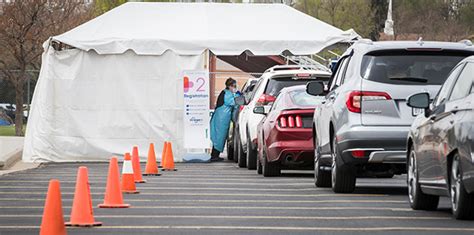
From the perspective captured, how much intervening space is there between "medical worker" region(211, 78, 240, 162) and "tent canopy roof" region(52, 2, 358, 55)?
4.01ft

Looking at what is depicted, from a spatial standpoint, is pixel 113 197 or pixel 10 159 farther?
pixel 10 159

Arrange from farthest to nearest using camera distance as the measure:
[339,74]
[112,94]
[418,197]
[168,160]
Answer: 1. [112,94]
2. [168,160]
3. [339,74]
4. [418,197]

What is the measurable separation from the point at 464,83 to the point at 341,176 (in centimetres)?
410

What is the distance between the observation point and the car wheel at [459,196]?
11445 millimetres

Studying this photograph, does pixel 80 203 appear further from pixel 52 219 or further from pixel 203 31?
pixel 203 31

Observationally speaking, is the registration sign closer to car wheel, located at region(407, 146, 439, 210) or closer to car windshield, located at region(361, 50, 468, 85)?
car windshield, located at region(361, 50, 468, 85)

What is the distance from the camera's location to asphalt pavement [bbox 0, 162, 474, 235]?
11.2m

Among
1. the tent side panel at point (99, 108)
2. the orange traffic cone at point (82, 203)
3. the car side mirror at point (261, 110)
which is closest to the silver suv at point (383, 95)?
the orange traffic cone at point (82, 203)

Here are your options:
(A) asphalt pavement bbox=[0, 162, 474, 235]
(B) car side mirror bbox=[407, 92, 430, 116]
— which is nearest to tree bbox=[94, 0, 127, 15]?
(A) asphalt pavement bbox=[0, 162, 474, 235]

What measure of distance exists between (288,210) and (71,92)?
52.9 feet

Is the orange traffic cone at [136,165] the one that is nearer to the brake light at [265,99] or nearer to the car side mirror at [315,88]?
the car side mirror at [315,88]

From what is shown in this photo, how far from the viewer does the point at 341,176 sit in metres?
15.9

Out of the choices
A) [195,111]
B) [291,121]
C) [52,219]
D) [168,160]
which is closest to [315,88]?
[291,121]

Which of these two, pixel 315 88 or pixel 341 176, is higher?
pixel 315 88
